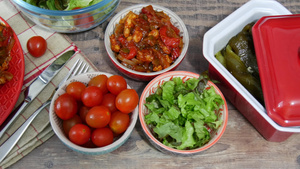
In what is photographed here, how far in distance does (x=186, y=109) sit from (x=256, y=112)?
38cm

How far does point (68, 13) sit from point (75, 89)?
1.58 feet

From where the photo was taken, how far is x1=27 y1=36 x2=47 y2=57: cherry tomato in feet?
6.31

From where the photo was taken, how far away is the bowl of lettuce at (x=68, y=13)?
1.79 meters

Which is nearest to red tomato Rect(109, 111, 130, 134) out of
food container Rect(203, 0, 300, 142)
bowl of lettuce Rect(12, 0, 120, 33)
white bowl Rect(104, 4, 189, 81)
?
white bowl Rect(104, 4, 189, 81)

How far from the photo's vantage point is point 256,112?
1613 mm

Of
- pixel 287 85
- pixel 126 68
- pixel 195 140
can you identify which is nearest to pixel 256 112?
pixel 287 85

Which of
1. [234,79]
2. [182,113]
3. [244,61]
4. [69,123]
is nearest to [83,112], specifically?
[69,123]

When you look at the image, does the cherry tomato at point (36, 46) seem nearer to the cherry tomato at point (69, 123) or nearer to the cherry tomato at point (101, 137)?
the cherry tomato at point (69, 123)

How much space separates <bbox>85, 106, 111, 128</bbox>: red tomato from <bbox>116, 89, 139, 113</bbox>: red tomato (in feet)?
0.26

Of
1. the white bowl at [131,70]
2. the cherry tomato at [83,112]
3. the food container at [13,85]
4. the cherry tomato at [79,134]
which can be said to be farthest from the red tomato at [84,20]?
the cherry tomato at [79,134]

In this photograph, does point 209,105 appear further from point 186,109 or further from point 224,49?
point 224,49

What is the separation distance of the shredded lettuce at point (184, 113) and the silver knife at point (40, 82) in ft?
2.04

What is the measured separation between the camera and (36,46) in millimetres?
1925

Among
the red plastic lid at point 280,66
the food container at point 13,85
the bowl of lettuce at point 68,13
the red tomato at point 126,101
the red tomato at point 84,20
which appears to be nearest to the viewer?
the red plastic lid at point 280,66
